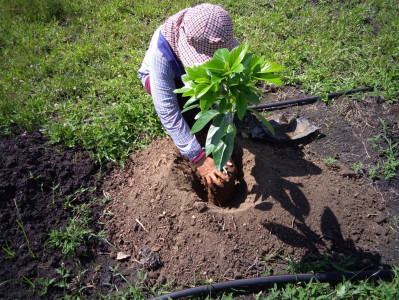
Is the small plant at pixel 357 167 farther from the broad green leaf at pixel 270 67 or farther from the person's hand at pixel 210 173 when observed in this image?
the broad green leaf at pixel 270 67

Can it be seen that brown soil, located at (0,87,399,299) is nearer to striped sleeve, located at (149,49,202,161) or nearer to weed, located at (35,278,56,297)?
weed, located at (35,278,56,297)

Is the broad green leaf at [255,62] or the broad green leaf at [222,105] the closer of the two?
the broad green leaf at [255,62]

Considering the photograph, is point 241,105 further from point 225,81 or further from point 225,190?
point 225,190

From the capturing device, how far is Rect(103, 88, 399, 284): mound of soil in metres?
1.91

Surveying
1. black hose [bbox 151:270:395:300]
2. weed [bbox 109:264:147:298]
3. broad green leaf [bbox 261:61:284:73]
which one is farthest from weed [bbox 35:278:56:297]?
broad green leaf [bbox 261:61:284:73]

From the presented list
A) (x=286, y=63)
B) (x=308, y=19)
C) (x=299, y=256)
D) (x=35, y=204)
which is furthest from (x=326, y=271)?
(x=308, y=19)

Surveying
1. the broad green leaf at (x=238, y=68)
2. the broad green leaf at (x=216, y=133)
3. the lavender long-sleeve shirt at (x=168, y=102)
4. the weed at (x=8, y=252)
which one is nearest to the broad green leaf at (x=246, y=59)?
the broad green leaf at (x=238, y=68)

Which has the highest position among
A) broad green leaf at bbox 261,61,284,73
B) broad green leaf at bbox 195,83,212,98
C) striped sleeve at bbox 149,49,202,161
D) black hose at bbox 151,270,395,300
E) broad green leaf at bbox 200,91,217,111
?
broad green leaf at bbox 261,61,284,73

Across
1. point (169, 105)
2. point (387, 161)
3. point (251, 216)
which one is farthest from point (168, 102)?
point (387, 161)

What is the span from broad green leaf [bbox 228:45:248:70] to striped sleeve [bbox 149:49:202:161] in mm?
812

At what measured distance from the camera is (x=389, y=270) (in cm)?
179

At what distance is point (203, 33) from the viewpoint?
174 cm

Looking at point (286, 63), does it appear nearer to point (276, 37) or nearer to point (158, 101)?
point (276, 37)

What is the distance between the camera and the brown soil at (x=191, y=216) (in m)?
1.88
